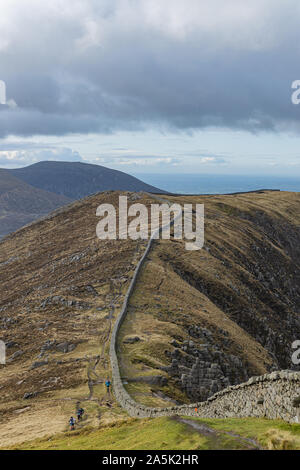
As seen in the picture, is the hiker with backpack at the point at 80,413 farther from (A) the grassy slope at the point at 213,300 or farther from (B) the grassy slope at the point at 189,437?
(B) the grassy slope at the point at 189,437

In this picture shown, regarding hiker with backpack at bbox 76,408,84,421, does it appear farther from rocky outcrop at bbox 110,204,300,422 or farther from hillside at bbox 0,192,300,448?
rocky outcrop at bbox 110,204,300,422

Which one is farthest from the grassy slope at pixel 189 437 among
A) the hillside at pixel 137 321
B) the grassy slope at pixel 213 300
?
the grassy slope at pixel 213 300

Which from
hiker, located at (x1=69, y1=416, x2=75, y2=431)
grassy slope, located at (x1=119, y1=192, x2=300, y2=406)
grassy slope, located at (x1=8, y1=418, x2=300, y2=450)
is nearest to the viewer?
grassy slope, located at (x1=8, y1=418, x2=300, y2=450)

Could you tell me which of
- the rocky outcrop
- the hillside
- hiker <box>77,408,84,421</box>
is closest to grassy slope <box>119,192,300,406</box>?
the hillside

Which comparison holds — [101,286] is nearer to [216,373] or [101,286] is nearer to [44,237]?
[216,373]

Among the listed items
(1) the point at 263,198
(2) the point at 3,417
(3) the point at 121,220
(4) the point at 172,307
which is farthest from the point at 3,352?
(1) the point at 263,198
